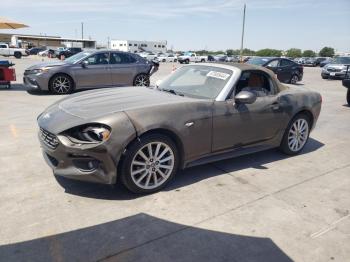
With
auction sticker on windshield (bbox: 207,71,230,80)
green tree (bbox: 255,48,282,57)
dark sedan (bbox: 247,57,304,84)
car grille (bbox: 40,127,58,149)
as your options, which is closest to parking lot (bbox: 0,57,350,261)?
car grille (bbox: 40,127,58,149)

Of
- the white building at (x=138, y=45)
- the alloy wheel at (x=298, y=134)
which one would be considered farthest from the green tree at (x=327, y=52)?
the alloy wheel at (x=298, y=134)

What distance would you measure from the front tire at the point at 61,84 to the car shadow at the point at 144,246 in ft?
27.3

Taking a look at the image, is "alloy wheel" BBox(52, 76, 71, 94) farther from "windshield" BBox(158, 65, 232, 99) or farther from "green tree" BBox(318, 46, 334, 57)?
"green tree" BBox(318, 46, 334, 57)

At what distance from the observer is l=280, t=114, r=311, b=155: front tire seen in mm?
5273

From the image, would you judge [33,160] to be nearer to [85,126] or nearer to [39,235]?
[85,126]

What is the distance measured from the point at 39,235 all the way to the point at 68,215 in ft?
1.23

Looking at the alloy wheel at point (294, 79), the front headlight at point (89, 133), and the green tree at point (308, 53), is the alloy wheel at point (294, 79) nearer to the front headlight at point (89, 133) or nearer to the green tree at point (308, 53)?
the front headlight at point (89, 133)

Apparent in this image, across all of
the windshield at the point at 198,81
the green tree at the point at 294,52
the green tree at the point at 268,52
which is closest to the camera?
the windshield at the point at 198,81

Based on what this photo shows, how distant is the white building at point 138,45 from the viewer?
78.0m

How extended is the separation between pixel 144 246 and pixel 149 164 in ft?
3.50

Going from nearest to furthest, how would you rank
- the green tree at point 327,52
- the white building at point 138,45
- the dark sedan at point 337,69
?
the dark sedan at point 337,69 → the green tree at point 327,52 → the white building at point 138,45

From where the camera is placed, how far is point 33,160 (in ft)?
15.3

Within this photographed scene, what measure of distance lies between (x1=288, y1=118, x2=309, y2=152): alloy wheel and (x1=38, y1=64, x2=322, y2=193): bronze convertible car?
2 cm

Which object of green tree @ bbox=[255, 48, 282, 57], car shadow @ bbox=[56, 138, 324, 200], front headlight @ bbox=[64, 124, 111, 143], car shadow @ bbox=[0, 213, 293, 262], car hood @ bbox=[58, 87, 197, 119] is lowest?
car shadow @ bbox=[0, 213, 293, 262]
